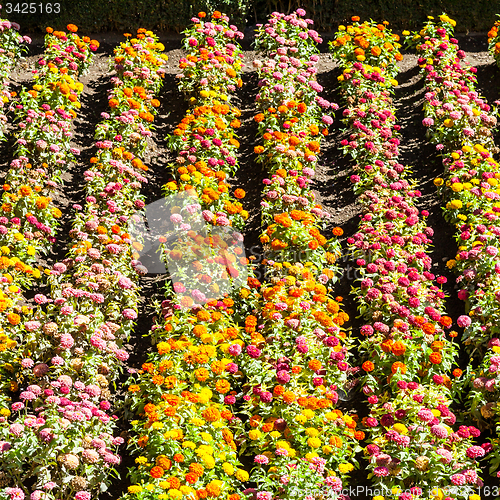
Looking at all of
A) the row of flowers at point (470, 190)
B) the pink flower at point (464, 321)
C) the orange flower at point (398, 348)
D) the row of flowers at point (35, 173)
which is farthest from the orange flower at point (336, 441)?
the row of flowers at point (35, 173)

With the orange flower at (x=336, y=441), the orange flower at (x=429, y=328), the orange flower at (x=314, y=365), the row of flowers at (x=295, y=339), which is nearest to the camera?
the row of flowers at (x=295, y=339)

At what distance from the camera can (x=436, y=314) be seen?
25.1 ft

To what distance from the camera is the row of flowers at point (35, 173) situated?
781 centimetres

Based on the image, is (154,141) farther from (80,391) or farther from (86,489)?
(86,489)

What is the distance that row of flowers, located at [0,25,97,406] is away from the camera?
7812 mm

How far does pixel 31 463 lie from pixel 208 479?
145cm

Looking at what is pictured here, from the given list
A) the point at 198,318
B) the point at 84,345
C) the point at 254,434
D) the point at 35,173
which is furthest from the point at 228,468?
the point at 35,173

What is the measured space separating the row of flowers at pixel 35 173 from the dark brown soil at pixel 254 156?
0.82 feet

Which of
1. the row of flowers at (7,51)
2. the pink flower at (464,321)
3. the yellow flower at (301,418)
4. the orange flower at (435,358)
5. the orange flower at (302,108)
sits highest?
the row of flowers at (7,51)

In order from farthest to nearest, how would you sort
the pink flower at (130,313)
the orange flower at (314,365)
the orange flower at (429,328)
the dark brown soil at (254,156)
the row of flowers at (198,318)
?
the dark brown soil at (254,156) < the pink flower at (130,313) < the orange flower at (429,328) < the orange flower at (314,365) < the row of flowers at (198,318)

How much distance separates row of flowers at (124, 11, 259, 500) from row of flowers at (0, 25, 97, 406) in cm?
121

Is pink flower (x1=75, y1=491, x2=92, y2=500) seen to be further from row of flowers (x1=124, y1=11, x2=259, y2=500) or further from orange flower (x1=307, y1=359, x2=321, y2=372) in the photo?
orange flower (x1=307, y1=359, x2=321, y2=372)

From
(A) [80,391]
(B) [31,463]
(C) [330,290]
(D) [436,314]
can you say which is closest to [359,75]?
(C) [330,290]

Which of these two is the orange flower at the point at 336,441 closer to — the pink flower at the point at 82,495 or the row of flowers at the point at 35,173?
the pink flower at the point at 82,495
